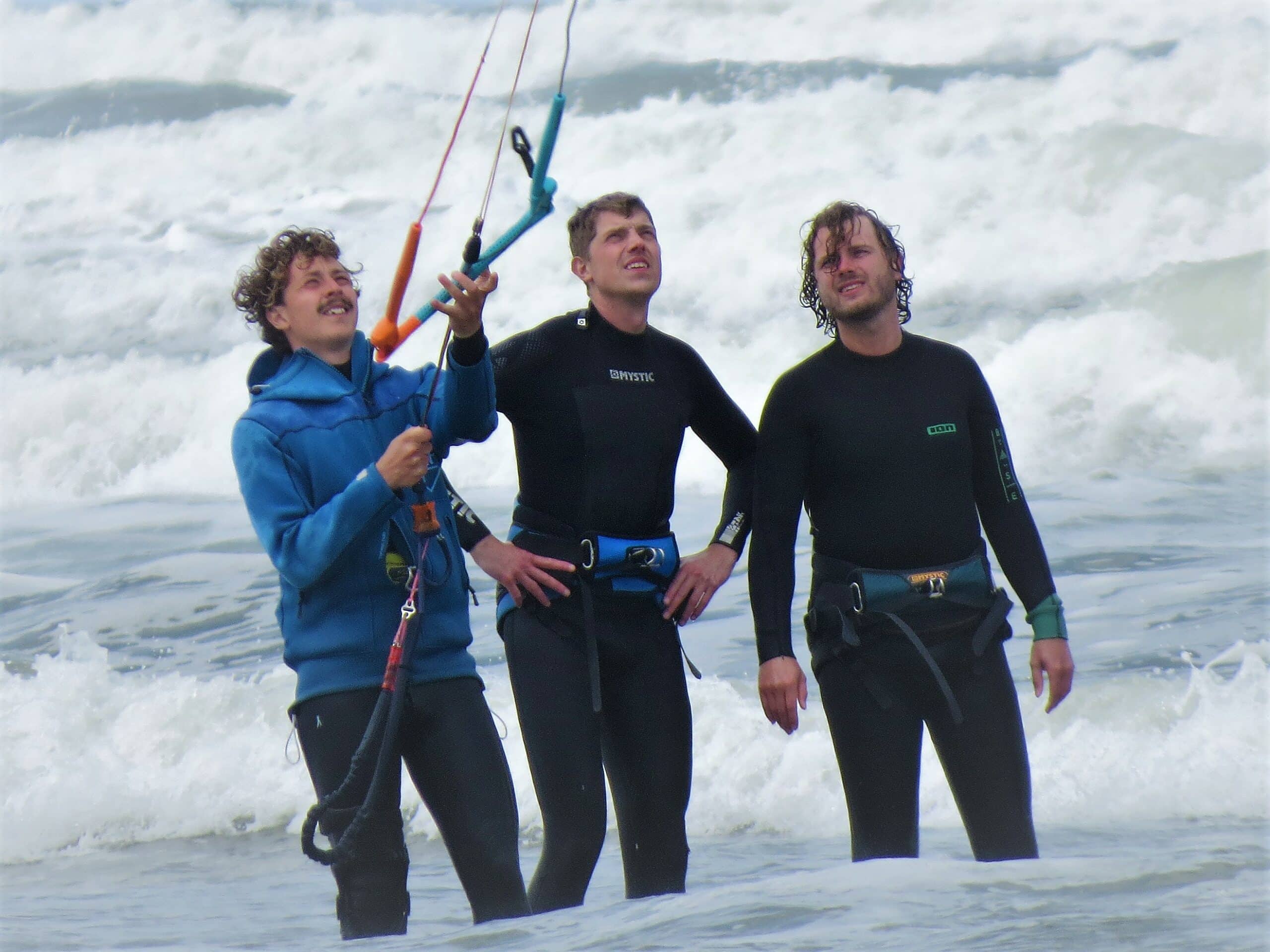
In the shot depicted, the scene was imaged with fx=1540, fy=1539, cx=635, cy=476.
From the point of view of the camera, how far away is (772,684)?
3176 mm

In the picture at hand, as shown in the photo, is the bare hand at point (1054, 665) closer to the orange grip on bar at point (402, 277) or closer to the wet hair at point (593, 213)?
the wet hair at point (593, 213)

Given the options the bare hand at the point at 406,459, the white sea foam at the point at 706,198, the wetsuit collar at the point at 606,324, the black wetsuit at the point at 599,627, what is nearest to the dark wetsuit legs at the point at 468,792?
the black wetsuit at the point at 599,627

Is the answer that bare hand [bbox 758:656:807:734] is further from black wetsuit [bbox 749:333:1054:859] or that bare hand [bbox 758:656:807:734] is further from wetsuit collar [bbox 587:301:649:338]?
wetsuit collar [bbox 587:301:649:338]

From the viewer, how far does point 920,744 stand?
10.7 ft

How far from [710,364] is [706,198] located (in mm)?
2989

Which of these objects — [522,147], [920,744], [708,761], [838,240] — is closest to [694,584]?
[920,744]

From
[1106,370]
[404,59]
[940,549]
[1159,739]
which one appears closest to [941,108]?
[1106,370]

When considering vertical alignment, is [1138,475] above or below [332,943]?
above

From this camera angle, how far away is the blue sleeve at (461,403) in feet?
9.95

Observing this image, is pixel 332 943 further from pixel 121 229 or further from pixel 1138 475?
pixel 121 229

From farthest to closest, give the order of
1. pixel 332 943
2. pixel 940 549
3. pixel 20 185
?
pixel 20 185 → pixel 940 549 → pixel 332 943

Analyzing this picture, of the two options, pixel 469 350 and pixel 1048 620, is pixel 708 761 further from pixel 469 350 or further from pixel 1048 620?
pixel 469 350

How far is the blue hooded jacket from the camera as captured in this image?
9.33ft

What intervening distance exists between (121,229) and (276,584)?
10196 mm
